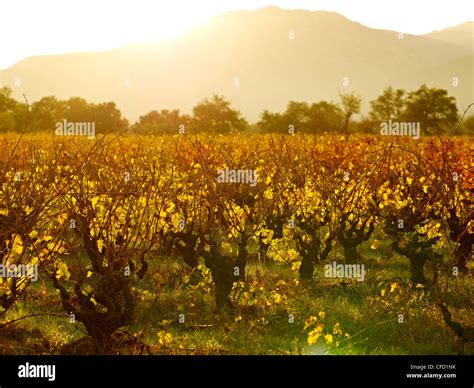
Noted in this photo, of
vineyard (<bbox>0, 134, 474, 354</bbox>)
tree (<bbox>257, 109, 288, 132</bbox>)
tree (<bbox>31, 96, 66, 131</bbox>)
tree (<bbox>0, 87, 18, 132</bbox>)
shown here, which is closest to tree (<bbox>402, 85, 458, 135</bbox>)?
tree (<bbox>257, 109, 288, 132</bbox>)

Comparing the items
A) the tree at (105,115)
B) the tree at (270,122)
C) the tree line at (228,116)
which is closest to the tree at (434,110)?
the tree line at (228,116)

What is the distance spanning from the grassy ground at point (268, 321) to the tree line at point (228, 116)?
42.3m

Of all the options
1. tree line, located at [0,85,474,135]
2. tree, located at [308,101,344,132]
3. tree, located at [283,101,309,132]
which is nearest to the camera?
tree line, located at [0,85,474,135]

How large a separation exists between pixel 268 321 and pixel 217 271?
3.31ft

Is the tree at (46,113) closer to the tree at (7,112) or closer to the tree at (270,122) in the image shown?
the tree at (7,112)

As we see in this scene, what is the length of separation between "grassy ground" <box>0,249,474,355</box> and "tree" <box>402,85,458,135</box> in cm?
7310

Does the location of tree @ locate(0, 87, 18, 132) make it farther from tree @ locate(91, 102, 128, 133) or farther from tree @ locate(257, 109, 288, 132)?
tree @ locate(257, 109, 288, 132)

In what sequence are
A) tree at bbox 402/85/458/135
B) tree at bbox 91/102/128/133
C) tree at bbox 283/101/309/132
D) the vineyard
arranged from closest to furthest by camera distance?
the vineyard
tree at bbox 91/102/128/133
tree at bbox 283/101/309/132
tree at bbox 402/85/458/135

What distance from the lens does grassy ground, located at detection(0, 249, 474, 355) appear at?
358 inches
